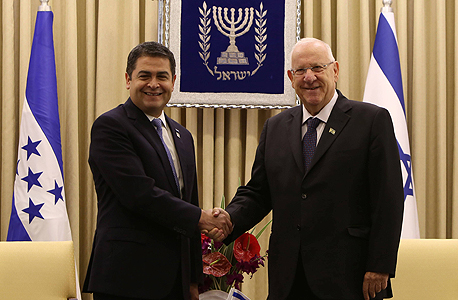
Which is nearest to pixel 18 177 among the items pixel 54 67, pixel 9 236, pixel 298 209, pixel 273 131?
pixel 9 236

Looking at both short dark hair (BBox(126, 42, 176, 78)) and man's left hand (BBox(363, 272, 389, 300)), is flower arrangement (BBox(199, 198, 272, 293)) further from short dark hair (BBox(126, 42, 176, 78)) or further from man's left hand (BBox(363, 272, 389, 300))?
short dark hair (BBox(126, 42, 176, 78))

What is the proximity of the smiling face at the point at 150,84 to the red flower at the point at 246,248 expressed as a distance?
782 millimetres

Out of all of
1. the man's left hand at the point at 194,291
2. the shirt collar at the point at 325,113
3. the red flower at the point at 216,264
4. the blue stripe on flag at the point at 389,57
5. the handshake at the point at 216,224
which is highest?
the blue stripe on flag at the point at 389,57

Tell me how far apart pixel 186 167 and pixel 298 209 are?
54cm

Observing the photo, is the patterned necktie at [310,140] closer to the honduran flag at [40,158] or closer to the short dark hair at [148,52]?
the short dark hair at [148,52]

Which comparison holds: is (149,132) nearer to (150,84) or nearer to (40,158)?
(150,84)

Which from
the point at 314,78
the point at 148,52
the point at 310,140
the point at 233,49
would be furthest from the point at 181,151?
the point at 233,49

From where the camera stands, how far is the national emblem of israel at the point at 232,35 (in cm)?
357

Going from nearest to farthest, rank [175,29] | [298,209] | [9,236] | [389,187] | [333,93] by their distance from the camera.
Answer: [389,187]
[298,209]
[333,93]
[9,236]
[175,29]

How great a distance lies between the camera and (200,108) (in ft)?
12.3

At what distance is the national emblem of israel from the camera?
357cm

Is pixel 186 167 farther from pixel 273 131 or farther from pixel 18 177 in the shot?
pixel 18 177

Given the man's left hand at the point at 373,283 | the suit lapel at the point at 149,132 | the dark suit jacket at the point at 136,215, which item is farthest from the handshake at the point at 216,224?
the man's left hand at the point at 373,283

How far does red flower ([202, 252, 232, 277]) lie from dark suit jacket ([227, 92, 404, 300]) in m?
0.32
